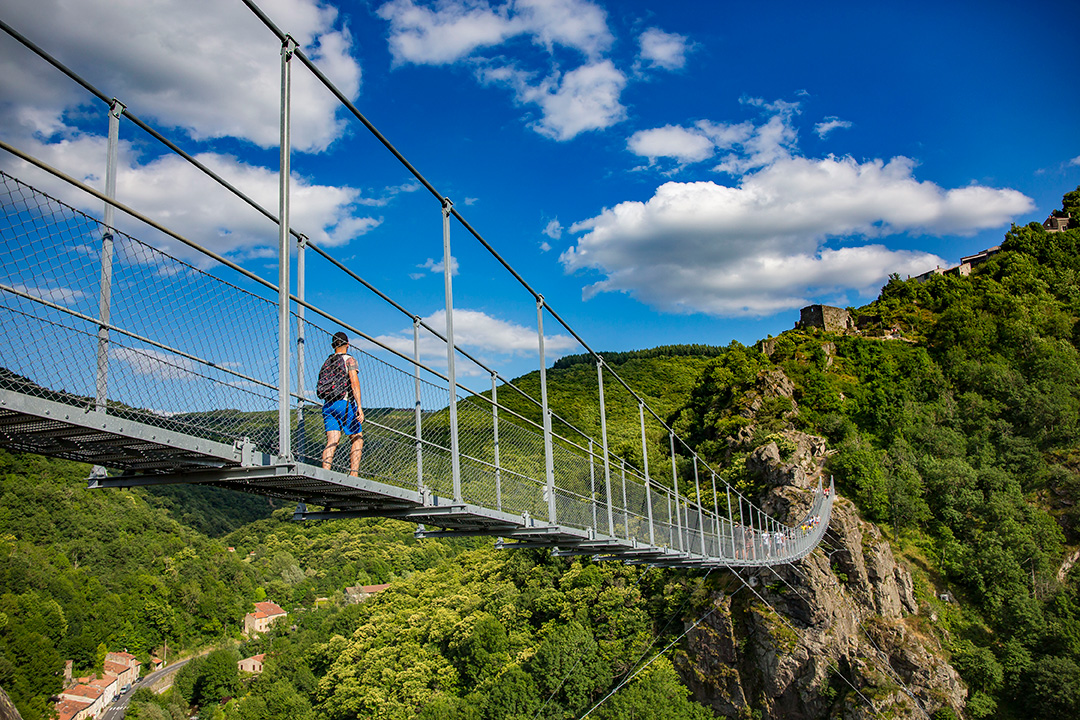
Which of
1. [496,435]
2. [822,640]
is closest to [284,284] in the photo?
[496,435]

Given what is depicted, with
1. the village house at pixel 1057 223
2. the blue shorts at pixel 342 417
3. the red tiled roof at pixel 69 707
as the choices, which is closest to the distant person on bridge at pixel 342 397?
the blue shorts at pixel 342 417

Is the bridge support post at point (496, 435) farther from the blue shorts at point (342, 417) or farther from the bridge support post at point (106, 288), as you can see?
the bridge support post at point (106, 288)

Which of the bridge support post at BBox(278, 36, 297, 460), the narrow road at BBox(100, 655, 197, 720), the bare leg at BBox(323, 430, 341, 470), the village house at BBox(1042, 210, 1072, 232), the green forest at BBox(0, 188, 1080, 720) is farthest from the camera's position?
the village house at BBox(1042, 210, 1072, 232)

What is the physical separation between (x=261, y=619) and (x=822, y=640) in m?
43.1

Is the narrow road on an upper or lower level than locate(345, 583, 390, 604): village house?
lower

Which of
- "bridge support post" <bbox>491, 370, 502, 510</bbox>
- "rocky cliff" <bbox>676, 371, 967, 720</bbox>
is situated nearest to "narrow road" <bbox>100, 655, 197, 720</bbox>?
"rocky cliff" <bbox>676, 371, 967, 720</bbox>

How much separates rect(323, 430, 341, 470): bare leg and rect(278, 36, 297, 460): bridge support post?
280 millimetres

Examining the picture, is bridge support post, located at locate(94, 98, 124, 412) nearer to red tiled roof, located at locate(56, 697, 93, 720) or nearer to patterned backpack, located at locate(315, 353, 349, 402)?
patterned backpack, located at locate(315, 353, 349, 402)

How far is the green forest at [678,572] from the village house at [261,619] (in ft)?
5.79

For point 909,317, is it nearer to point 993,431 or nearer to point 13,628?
point 993,431

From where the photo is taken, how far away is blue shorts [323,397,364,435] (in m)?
3.41

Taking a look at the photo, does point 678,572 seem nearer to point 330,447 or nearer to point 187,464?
point 330,447

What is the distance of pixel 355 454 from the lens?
11.4ft

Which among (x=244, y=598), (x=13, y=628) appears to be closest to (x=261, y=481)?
(x=13, y=628)
